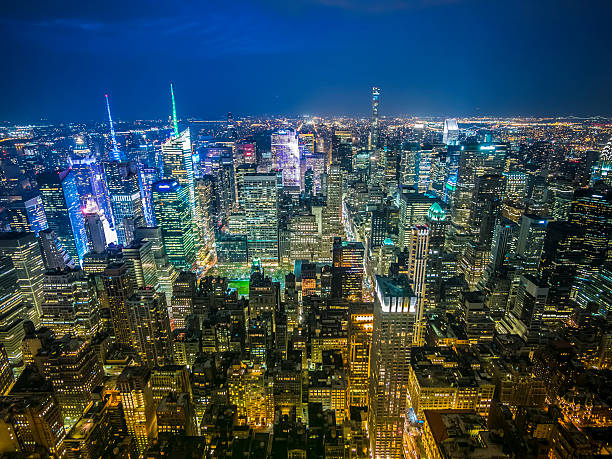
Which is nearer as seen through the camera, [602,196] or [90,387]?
[90,387]

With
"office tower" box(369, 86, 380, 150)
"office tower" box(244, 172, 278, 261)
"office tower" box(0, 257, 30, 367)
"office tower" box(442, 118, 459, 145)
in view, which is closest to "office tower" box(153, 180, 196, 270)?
"office tower" box(244, 172, 278, 261)

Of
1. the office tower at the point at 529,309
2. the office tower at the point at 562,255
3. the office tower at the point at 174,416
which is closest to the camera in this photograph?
the office tower at the point at 174,416

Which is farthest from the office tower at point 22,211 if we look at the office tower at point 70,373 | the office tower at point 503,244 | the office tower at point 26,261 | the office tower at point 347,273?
the office tower at point 503,244

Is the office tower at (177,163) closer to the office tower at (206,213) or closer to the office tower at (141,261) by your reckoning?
the office tower at (206,213)

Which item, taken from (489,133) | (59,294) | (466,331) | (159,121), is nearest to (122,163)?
(159,121)

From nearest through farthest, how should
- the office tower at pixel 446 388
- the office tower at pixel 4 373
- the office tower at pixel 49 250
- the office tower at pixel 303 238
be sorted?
1. the office tower at pixel 446 388
2. the office tower at pixel 4 373
3. the office tower at pixel 49 250
4. the office tower at pixel 303 238

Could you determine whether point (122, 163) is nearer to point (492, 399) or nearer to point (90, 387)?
point (90, 387)

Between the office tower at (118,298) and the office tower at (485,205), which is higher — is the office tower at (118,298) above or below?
below
